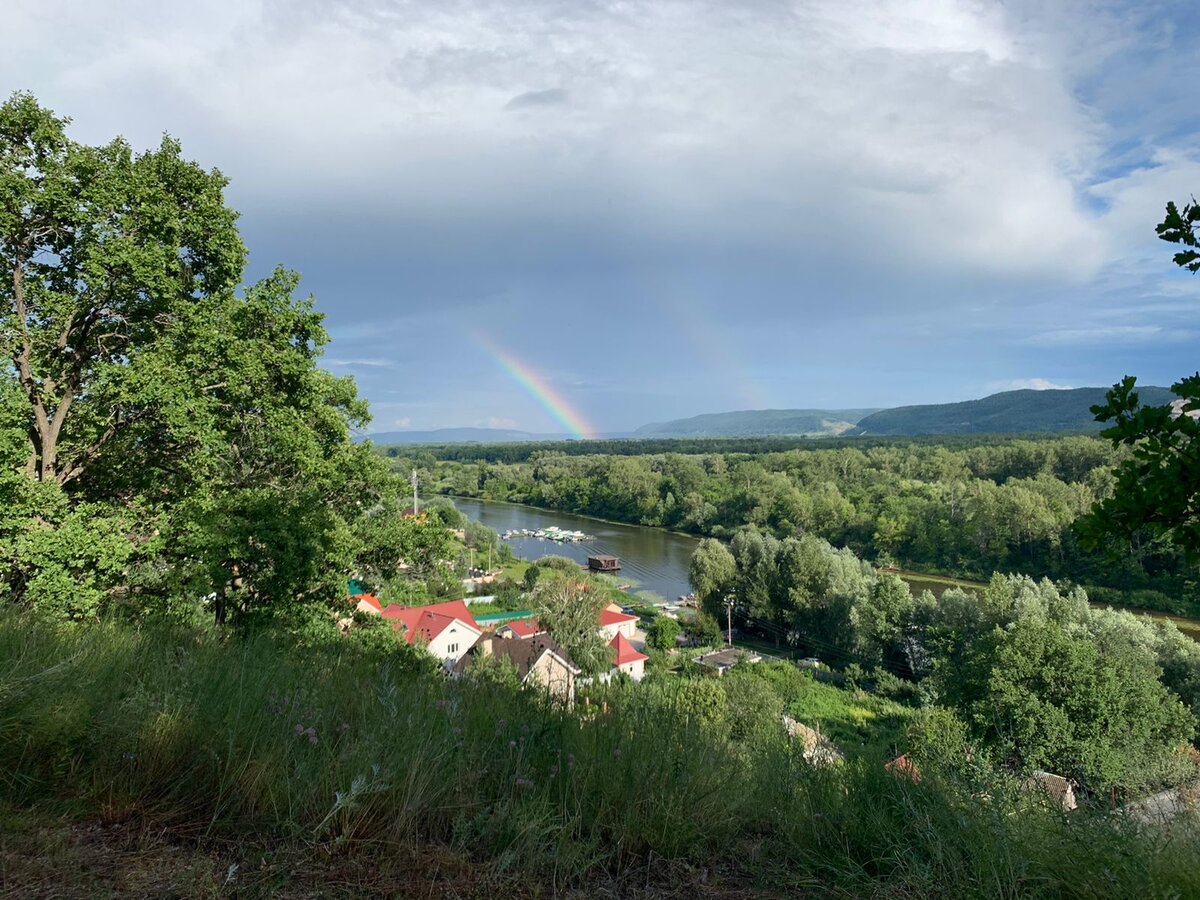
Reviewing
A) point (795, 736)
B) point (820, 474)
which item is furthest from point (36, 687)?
point (820, 474)

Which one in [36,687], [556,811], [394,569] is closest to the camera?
[556,811]

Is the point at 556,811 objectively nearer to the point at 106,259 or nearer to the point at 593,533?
the point at 106,259

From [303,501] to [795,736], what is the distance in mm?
6839

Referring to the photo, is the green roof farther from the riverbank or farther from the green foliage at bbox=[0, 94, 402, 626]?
the green foliage at bbox=[0, 94, 402, 626]

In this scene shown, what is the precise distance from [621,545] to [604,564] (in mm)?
14749

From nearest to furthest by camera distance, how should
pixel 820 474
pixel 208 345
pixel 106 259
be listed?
pixel 106 259 → pixel 208 345 → pixel 820 474

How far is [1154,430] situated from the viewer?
2.50m

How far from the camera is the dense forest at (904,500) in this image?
44.8 metres

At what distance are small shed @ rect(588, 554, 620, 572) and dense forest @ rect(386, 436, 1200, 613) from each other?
14611mm

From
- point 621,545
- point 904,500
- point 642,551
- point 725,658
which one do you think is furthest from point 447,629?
point 904,500

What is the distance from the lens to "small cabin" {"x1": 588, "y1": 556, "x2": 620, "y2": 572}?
4866 centimetres

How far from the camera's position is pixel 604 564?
48969 millimetres

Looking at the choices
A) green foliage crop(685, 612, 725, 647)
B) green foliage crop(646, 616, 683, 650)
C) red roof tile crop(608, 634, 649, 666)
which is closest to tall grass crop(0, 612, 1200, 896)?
red roof tile crop(608, 634, 649, 666)

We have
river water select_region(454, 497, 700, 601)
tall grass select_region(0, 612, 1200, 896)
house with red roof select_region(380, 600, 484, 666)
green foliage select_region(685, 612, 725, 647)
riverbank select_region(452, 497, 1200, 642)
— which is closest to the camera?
tall grass select_region(0, 612, 1200, 896)
